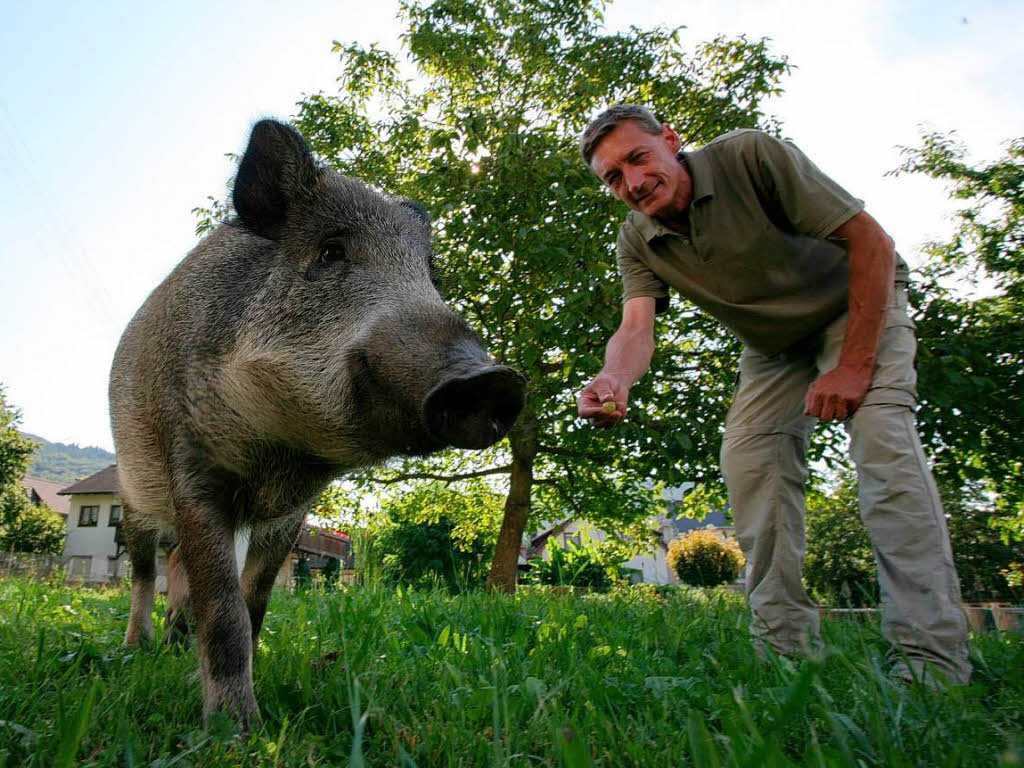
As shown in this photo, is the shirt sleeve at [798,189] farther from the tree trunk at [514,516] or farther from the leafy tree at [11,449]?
the leafy tree at [11,449]

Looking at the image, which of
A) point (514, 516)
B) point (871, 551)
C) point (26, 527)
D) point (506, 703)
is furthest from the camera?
point (26, 527)

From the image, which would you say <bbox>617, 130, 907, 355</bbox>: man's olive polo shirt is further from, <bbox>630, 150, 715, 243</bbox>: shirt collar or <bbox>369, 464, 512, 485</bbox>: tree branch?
<bbox>369, 464, 512, 485</bbox>: tree branch

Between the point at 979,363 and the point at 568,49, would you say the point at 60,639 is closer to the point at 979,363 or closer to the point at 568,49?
the point at 979,363

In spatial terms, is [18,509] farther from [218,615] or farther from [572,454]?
[218,615]

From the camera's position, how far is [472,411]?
2.19 metres

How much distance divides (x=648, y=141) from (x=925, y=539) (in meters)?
1.98

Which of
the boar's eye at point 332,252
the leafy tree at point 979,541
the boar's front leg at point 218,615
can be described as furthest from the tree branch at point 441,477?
the boar's front leg at point 218,615

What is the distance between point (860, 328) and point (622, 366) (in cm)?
96

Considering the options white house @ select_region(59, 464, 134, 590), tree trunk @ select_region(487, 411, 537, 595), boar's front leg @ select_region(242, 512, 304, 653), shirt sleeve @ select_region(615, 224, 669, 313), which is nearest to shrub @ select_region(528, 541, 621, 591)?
tree trunk @ select_region(487, 411, 537, 595)

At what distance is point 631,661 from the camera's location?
8.65 ft

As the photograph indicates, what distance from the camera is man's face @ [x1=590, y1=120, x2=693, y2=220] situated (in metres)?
3.28

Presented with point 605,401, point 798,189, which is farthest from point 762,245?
point 605,401

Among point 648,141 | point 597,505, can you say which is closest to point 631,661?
point 648,141

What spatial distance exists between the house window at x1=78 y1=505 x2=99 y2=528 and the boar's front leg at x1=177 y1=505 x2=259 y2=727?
5976 cm
